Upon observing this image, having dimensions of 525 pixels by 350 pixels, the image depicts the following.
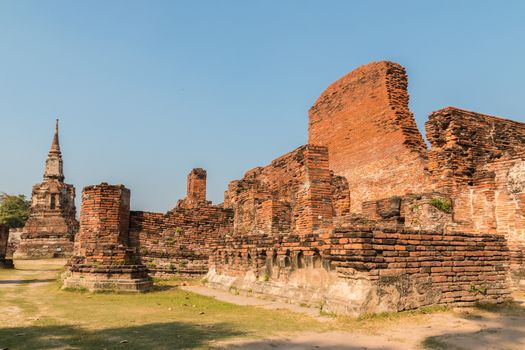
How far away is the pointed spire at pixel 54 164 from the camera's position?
1452 inches

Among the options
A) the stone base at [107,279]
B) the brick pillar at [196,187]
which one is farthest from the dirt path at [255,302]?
the brick pillar at [196,187]

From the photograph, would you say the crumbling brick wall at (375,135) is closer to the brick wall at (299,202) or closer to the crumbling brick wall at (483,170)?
the crumbling brick wall at (483,170)

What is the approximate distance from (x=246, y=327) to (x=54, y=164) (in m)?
36.5

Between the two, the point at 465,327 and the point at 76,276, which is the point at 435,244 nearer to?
the point at 465,327

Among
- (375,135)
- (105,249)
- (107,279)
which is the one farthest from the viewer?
(375,135)

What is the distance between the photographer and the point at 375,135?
1655 centimetres

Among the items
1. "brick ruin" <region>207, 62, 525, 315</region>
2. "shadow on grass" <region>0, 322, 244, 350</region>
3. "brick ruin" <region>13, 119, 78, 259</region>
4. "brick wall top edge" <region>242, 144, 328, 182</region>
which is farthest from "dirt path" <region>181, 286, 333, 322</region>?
"brick ruin" <region>13, 119, 78, 259</region>

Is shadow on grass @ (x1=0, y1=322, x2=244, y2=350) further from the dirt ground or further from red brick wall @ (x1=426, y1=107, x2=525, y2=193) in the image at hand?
red brick wall @ (x1=426, y1=107, x2=525, y2=193)

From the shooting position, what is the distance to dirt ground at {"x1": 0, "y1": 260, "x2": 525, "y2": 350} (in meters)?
4.25

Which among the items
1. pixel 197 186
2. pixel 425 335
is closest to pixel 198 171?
pixel 197 186

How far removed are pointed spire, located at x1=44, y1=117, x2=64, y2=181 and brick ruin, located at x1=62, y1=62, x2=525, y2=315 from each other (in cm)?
2023

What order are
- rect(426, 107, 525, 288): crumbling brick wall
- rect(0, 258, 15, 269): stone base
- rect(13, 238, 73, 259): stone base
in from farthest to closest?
rect(13, 238, 73, 259): stone base
rect(0, 258, 15, 269): stone base
rect(426, 107, 525, 288): crumbling brick wall

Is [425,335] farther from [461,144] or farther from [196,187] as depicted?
[196,187]

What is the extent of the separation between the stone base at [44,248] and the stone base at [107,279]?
22297 mm
